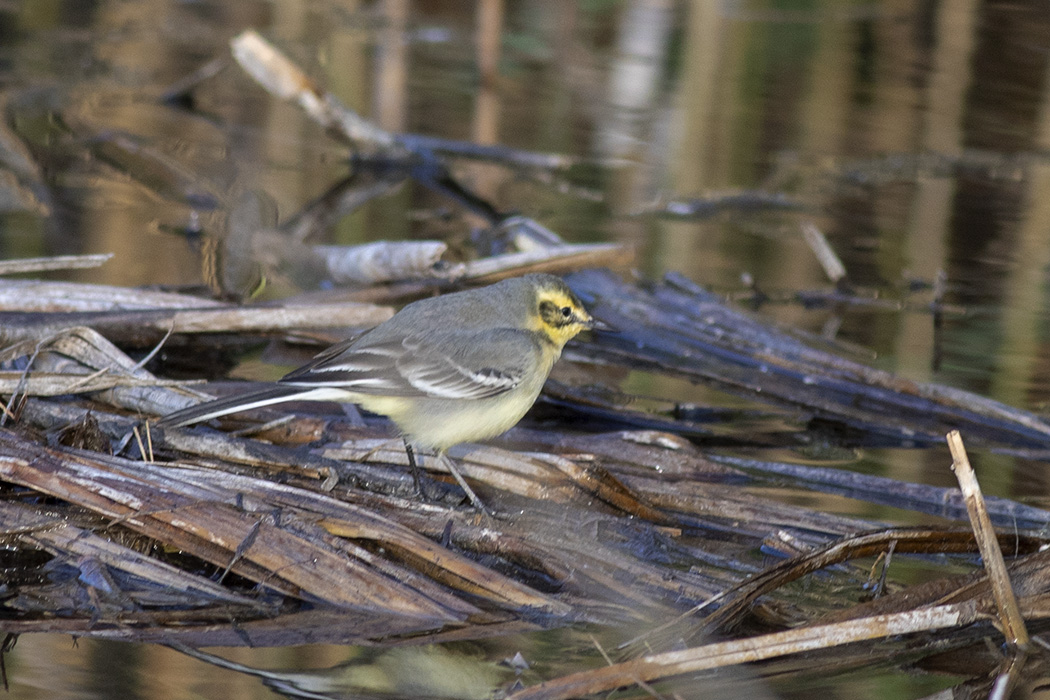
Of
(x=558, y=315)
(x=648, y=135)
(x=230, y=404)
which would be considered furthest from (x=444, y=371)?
(x=648, y=135)

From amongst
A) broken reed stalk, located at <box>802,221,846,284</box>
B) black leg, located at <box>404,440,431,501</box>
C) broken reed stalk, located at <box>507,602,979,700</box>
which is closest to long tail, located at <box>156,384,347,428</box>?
black leg, located at <box>404,440,431,501</box>

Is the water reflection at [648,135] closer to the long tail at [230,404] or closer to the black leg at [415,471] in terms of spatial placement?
the long tail at [230,404]

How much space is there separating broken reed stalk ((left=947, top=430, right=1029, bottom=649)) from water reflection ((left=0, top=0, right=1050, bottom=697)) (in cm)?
43

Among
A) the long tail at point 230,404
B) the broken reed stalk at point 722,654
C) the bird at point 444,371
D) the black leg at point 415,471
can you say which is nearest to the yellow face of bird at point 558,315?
the bird at point 444,371

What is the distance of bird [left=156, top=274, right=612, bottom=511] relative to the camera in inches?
190

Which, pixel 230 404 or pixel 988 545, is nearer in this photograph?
pixel 988 545

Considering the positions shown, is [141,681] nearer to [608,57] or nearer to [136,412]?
[136,412]

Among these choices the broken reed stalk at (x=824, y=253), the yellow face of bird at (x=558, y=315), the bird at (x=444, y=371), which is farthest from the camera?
the broken reed stalk at (x=824, y=253)

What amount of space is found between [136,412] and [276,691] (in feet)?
5.93

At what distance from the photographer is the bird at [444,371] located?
4816mm

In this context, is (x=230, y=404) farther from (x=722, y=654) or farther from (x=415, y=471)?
(x=722, y=654)

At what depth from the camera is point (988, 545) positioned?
3750mm

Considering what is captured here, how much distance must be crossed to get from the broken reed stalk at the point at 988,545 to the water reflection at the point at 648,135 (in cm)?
43

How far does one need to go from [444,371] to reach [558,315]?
0.78 metres
